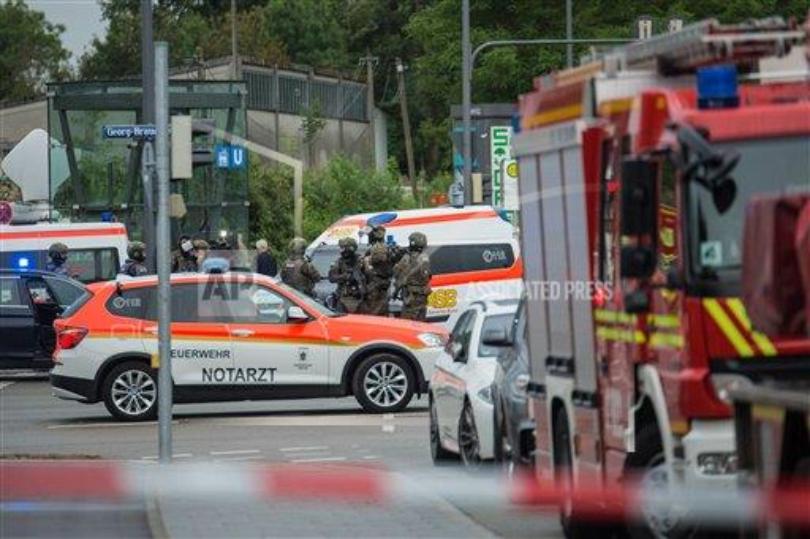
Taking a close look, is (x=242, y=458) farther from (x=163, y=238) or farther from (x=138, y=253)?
(x=138, y=253)

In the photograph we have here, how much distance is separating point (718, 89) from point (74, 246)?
103 feet

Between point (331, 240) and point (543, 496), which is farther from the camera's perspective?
point (331, 240)

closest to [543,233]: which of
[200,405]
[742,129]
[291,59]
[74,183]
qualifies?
[742,129]

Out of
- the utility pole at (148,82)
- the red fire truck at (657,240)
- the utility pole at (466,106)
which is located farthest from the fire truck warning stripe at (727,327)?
the utility pole at (466,106)

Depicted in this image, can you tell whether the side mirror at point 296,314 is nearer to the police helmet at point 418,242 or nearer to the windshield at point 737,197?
the police helmet at point 418,242

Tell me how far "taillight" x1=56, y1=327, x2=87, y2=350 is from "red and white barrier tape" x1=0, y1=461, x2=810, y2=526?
6103 millimetres

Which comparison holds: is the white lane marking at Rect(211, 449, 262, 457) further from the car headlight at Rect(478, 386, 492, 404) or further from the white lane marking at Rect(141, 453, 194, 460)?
the car headlight at Rect(478, 386, 492, 404)

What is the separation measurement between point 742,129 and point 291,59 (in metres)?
103

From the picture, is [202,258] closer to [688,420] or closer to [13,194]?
[688,420]

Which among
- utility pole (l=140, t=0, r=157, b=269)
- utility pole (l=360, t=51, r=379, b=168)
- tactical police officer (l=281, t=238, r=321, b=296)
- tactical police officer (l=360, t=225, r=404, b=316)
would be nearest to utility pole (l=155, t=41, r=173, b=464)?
utility pole (l=140, t=0, r=157, b=269)

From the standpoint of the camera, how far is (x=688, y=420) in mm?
11820

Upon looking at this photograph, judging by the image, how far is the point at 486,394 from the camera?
18297 mm

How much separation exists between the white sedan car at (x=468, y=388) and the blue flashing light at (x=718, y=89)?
5700 millimetres

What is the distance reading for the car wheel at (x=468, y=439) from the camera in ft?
60.6
